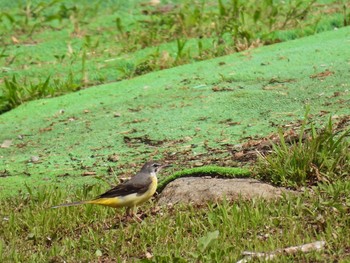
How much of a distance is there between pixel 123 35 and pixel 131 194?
5.42 meters

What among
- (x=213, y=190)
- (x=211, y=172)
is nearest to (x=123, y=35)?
(x=211, y=172)

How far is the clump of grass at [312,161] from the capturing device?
5816mm

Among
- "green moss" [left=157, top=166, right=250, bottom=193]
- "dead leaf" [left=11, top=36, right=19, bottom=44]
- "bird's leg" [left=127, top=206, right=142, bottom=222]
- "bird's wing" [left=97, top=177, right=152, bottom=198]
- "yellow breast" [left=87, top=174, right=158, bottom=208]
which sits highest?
"bird's wing" [left=97, top=177, right=152, bottom=198]

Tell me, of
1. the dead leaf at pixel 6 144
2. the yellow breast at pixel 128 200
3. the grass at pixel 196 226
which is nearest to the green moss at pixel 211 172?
the grass at pixel 196 226

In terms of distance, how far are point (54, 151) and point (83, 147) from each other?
0.78 feet

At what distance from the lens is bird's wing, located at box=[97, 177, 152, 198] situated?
5648 mm

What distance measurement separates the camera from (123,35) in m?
10.9

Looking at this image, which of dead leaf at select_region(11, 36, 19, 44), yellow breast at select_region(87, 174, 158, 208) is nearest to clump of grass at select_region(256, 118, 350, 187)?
yellow breast at select_region(87, 174, 158, 208)

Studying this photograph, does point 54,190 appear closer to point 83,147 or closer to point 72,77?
point 83,147

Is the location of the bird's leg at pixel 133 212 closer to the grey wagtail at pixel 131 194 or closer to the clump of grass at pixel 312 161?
the grey wagtail at pixel 131 194

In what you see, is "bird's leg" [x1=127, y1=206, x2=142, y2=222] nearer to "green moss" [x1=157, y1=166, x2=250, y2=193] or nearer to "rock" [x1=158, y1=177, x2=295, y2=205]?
"rock" [x1=158, y1=177, x2=295, y2=205]

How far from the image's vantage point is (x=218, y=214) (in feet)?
18.2

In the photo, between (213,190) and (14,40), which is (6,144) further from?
(14,40)

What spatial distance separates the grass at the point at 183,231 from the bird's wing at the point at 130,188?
19 centimetres
